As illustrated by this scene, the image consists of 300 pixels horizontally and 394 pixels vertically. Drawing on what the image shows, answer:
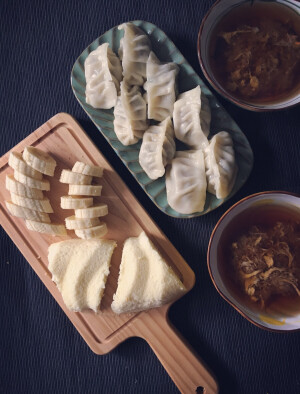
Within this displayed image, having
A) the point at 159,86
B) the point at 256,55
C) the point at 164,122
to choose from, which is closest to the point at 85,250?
the point at 164,122

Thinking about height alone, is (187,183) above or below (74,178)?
below

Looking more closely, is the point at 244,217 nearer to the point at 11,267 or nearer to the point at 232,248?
the point at 232,248

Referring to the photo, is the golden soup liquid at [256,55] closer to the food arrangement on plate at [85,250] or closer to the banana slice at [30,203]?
the food arrangement on plate at [85,250]

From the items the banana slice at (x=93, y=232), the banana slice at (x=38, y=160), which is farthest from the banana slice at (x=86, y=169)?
the banana slice at (x=93, y=232)

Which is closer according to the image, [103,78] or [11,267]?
[103,78]

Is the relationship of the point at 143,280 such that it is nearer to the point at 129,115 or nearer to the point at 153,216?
the point at 153,216

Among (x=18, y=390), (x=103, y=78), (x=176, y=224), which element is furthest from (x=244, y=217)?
(x=18, y=390)
